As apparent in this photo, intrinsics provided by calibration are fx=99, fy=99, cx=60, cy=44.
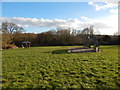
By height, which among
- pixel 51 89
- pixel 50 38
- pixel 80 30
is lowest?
pixel 51 89

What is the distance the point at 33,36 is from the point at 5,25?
10011 mm

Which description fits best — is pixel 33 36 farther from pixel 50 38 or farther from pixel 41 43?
pixel 50 38

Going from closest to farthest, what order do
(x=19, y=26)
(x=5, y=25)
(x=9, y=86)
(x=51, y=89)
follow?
(x=51, y=89)
(x=9, y=86)
(x=5, y=25)
(x=19, y=26)

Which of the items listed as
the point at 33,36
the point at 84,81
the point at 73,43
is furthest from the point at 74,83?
the point at 33,36

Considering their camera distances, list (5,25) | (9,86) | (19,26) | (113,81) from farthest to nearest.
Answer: (19,26) < (5,25) < (113,81) < (9,86)

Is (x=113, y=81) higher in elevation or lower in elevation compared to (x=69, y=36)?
lower

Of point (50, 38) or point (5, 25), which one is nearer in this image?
point (5, 25)

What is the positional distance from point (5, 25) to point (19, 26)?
5.91m

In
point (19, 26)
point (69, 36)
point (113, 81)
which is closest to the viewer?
point (113, 81)

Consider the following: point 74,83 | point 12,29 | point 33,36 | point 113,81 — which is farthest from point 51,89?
point 12,29

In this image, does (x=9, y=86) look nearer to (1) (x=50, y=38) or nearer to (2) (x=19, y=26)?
(1) (x=50, y=38)

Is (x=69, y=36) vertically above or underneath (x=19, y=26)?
underneath

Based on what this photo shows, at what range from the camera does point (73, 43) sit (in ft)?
116

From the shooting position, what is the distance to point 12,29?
37.6 m
